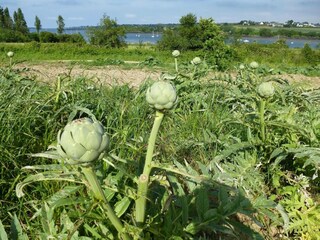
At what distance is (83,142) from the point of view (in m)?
0.66

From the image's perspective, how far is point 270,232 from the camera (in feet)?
4.94

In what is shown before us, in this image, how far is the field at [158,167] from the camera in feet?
2.99

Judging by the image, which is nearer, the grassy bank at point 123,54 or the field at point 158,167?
the field at point 158,167

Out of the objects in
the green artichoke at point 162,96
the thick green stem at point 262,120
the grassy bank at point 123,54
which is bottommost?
the grassy bank at point 123,54

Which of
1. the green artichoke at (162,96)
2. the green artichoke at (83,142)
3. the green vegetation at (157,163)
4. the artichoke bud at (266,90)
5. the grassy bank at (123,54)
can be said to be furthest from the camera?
the grassy bank at (123,54)

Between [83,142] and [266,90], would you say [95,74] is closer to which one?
[266,90]

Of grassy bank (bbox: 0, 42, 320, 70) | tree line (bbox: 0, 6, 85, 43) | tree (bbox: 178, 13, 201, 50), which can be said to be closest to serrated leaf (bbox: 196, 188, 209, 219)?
grassy bank (bbox: 0, 42, 320, 70)

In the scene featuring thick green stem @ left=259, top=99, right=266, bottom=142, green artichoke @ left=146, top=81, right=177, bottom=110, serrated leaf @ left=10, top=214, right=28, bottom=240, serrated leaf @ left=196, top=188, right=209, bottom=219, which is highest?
green artichoke @ left=146, top=81, right=177, bottom=110

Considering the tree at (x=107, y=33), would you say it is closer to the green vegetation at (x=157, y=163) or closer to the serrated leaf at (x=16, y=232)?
the green vegetation at (x=157, y=163)

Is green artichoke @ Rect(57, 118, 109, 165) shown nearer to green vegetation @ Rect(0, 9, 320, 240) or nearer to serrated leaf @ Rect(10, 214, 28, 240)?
green vegetation @ Rect(0, 9, 320, 240)

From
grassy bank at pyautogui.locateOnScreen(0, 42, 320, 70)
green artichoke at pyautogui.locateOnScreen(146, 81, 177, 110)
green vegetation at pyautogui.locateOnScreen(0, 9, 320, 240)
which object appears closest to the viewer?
green artichoke at pyautogui.locateOnScreen(146, 81, 177, 110)

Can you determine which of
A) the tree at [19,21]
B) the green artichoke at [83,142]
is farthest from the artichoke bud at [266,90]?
the tree at [19,21]

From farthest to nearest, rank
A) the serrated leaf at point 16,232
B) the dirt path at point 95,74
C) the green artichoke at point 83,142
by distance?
1. the dirt path at point 95,74
2. the serrated leaf at point 16,232
3. the green artichoke at point 83,142

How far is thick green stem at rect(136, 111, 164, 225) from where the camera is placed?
2.69ft
